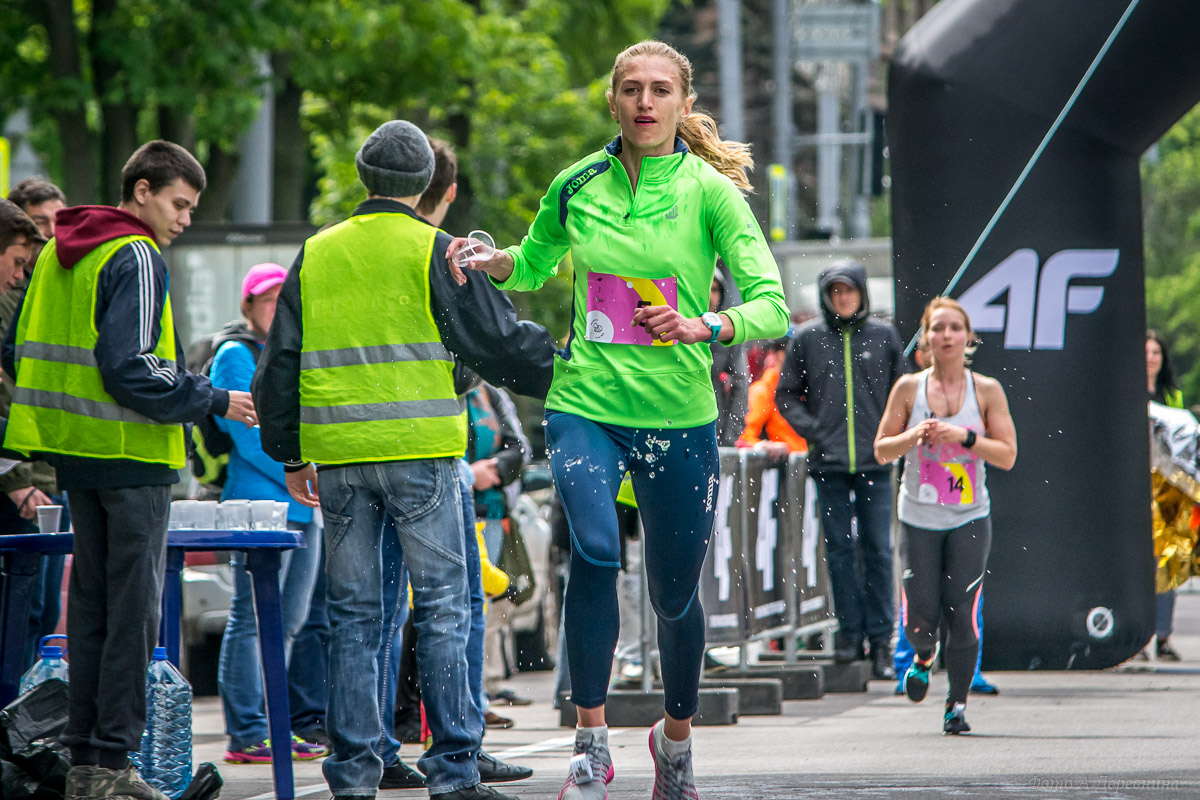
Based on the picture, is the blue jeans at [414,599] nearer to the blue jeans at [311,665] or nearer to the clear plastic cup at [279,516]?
the clear plastic cup at [279,516]

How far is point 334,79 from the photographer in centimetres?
1778

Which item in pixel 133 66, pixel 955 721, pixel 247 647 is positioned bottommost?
pixel 955 721

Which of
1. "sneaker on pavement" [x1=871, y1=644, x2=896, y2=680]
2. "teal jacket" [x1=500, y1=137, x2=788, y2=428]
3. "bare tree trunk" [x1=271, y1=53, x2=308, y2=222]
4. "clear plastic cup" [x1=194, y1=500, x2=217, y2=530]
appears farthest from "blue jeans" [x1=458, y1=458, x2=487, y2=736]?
"bare tree trunk" [x1=271, y1=53, x2=308, y2=222]

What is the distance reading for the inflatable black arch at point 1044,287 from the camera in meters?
10.1

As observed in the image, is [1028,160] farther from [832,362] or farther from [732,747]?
[732,747]

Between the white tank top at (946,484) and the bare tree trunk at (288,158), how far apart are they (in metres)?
13.0

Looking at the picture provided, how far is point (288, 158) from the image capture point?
2114 cm

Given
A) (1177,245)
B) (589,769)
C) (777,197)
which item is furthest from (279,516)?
(1177,245)

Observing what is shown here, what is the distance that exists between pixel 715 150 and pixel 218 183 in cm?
1458

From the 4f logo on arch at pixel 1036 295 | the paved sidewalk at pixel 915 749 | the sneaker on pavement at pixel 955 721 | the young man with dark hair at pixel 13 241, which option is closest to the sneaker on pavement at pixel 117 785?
the paved sidewalk at pixel 915 749

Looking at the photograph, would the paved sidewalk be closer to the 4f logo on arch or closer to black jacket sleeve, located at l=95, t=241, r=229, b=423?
black jacket sleeve, located at l=95, t=241, r=229, b=423

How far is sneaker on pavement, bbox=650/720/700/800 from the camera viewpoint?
536 centimetres

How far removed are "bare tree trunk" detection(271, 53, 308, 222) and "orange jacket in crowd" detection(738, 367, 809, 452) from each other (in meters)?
9.46

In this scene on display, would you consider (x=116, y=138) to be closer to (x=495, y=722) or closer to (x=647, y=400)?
(x=495, y=722)
